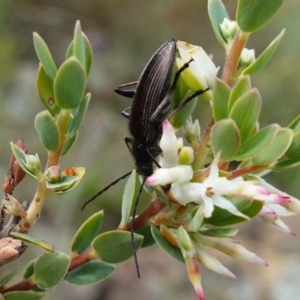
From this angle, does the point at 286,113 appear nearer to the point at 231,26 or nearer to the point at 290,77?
the point at 290,77

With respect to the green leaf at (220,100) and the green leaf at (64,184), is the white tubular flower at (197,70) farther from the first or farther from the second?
the green leaf at (64,184)

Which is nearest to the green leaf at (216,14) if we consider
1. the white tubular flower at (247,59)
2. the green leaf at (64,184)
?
the white tubular flower at (247,59)

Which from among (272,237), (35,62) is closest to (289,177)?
(272,237)

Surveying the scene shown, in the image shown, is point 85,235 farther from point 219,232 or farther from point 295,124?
point 295,124

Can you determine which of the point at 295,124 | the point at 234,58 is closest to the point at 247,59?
the point at 234,58

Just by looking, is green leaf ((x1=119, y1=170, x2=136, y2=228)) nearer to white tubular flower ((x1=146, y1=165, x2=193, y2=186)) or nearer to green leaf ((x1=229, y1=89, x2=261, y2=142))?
white tubular flower ((x1=146, y1=165, x2=193, y2=186))

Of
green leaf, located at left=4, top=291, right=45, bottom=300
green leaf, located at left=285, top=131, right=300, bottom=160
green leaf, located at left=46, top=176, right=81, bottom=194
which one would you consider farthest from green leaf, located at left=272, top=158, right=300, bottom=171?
green leaf, located at left=4, top=291, right=45, bottom=300
